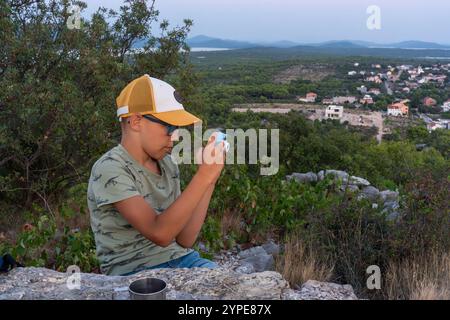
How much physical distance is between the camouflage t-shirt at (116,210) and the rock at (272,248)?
5.36 feet

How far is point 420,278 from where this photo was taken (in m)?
2.63

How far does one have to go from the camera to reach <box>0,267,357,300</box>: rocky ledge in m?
1.97

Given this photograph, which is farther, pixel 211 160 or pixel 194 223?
pixel 194 223

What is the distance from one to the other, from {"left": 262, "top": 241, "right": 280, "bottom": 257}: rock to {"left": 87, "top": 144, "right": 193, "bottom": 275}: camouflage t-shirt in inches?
64.3

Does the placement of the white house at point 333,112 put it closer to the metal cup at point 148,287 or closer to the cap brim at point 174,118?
the cap brim at point 174,118

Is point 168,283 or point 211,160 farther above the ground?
point 211,160

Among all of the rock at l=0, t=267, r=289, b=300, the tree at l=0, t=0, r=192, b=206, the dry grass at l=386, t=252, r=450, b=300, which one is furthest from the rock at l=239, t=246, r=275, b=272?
the tree at l=0, t=0, r=192, b=206

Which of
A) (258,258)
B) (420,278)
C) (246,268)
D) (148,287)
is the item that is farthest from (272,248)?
(148,287)

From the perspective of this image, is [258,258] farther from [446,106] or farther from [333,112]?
[446,106]

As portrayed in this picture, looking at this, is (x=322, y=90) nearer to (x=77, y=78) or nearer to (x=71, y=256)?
(x=77, y=78)

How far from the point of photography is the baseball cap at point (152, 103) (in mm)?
2078

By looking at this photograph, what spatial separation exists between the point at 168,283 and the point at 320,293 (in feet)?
2.31

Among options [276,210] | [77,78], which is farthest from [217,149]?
[77,78]

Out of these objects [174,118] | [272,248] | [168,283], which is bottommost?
[272,248]
